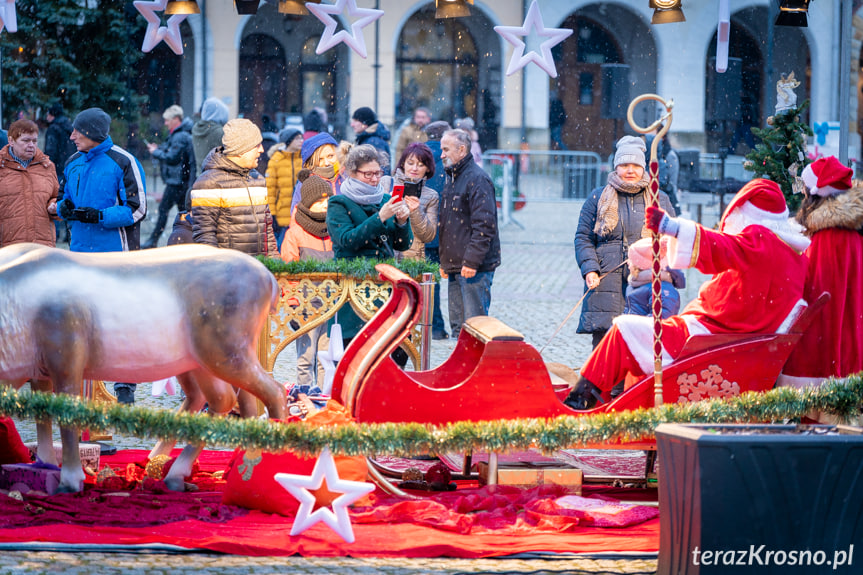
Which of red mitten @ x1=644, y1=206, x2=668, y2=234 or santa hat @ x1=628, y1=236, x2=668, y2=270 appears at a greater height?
red mitten @ x1=644, y1=206, x2=668, y2=234

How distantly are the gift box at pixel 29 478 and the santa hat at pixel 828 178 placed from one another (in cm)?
413

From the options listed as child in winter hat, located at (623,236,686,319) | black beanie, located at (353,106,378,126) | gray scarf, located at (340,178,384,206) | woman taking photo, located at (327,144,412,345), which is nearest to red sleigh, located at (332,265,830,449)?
child in winter hat, located at (623,236,686,319)

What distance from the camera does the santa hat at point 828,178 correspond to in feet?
20.4

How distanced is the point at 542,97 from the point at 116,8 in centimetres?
1018

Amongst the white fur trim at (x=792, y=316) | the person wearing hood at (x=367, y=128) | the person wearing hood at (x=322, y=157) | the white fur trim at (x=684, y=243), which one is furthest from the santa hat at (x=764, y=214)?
the person wearing hood at (x=367, y=128)

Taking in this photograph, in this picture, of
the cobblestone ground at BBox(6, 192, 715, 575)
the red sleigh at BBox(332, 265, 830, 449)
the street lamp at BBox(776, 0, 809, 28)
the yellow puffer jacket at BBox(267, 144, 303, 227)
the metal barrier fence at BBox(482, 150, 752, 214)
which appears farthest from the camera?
the metal barrier fence at BBox(482, 150, 752, 214)

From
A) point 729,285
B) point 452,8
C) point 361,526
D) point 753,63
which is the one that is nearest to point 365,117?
point 452,8

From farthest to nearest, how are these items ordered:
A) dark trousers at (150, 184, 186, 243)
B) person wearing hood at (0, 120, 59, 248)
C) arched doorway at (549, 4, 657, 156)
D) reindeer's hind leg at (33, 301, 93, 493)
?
1. arched doorway at (549, 4, 657, 156)
2. dark trousers at (150, 184, 186, 243)
3. person wearing hood at (0, 120, 59, 248)
4. reindeer's hind leg at (33, 301, 93, 493)

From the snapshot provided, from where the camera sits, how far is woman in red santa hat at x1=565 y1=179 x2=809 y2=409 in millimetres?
5844

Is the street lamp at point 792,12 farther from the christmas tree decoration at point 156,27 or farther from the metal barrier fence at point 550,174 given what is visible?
the metal barrier fence at point 550,174

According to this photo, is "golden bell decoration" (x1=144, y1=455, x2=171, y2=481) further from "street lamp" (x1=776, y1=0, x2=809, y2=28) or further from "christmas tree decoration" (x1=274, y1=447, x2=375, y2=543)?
"street lamp" (x1=776, y1=0, x2=809, y2=28)

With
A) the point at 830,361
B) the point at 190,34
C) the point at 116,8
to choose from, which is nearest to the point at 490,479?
the point at 830,361

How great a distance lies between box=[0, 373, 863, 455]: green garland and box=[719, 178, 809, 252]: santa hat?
2.67ft

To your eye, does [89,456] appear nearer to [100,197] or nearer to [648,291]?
[100,197]
